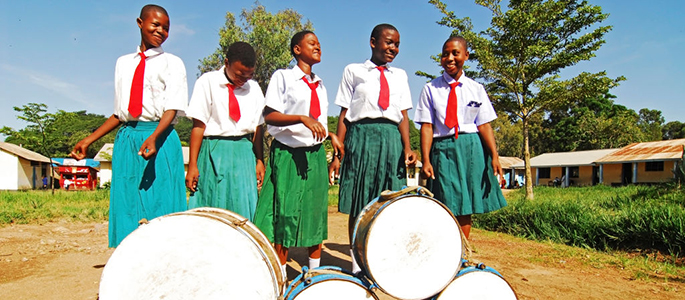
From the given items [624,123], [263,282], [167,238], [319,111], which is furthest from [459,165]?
[624,123]

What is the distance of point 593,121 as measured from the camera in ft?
131

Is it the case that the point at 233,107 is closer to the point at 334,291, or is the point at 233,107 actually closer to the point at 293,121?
the point at 293,121

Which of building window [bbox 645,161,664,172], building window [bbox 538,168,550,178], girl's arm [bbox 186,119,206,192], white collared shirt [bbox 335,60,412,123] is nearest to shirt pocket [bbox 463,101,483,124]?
white collared shirt [bbox 335,60,412,123]

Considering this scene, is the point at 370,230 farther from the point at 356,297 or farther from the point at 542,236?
the point at 542,236

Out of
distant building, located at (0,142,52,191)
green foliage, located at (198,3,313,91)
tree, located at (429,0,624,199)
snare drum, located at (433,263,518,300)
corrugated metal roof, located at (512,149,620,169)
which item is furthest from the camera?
corrugated metal roof, located at (512,149,620,169)

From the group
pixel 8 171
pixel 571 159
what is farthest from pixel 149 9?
pixel 571 159

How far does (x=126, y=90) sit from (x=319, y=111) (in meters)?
1.39

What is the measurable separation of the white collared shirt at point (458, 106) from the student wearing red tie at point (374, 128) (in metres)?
0.17

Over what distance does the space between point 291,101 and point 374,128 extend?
0.70m

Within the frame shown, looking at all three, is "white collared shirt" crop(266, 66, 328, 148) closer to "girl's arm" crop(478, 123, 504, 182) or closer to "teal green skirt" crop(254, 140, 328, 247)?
"teal green skirt" crop(254, 140, 328, 247)

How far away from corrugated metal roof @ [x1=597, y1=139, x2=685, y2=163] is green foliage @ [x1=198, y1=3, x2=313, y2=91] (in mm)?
22539

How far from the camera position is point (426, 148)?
340 cm

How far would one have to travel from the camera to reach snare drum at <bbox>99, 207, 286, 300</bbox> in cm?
178

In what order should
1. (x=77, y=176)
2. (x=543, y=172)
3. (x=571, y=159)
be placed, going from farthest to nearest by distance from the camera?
(x=543, y=172)
(x=77, y=176)
(x=571, y=159)
